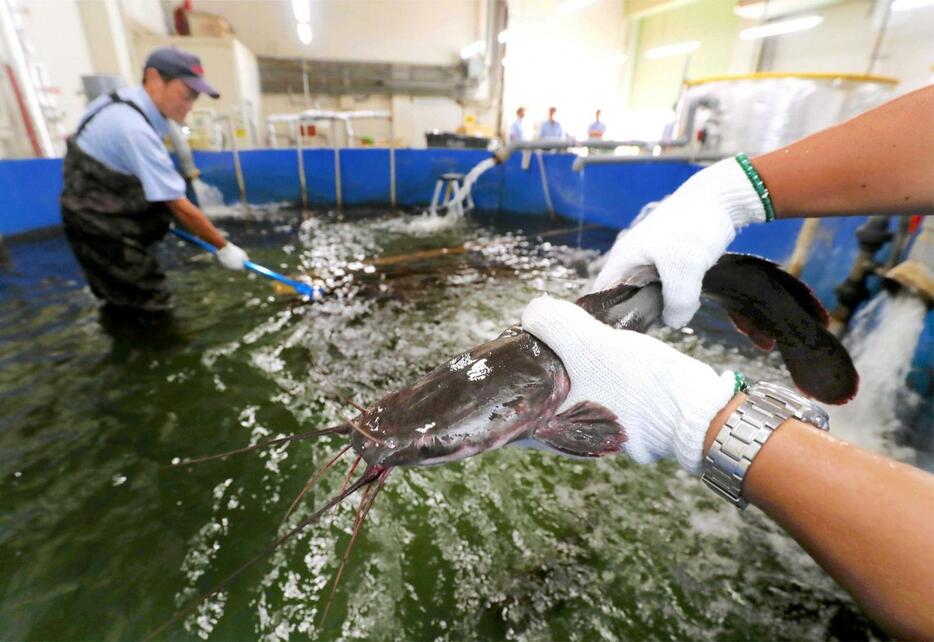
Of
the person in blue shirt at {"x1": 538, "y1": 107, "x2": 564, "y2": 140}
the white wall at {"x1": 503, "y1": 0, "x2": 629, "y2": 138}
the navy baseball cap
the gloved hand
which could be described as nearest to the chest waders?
the navy baseball cap

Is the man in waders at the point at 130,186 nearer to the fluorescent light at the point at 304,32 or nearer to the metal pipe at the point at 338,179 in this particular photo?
the metal pipe at the point at 338,179

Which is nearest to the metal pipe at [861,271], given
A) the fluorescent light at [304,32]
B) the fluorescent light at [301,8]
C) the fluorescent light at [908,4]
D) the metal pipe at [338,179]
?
the metal pipe at [338,179]

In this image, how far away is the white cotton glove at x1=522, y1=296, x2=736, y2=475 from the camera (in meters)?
0.94

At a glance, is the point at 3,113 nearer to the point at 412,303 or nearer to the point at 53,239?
the point at 53,239

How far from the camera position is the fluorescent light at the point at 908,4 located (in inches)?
344

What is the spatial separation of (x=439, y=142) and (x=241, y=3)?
8.67 meters

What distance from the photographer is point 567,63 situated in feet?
57.1

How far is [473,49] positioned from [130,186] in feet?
46.9

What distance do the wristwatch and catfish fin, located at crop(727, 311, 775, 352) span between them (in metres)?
1.01

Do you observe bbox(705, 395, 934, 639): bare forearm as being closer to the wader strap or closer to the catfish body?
the catfish body

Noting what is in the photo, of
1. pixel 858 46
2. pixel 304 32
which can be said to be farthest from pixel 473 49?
pixel 858 46

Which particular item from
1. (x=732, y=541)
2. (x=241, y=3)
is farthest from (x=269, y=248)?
(x=241, y=3)

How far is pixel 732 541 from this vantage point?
182 centimetres

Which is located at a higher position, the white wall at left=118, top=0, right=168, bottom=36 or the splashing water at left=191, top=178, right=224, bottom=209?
the white wall at left=118, top=0, right=168, bottom=36
